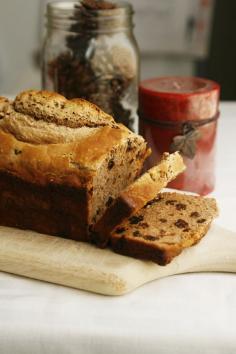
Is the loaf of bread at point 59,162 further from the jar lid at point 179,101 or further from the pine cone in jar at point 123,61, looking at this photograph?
the pine cone in jar at point 123,61

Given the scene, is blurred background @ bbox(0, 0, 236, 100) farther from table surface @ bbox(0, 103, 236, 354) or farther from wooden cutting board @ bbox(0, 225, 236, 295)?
table surface @ bbox(0, 103, 236, 354)

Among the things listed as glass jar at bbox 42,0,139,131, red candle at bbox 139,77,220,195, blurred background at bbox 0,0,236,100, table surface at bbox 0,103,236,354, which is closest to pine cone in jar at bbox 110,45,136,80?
glass jar at bbox 42,0,139,131

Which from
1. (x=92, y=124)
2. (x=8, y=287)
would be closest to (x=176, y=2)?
(x=92, y=124)

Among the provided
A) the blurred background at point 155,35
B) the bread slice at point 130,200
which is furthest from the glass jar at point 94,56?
the blurred background at point 155,35

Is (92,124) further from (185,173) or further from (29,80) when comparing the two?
(29,80)

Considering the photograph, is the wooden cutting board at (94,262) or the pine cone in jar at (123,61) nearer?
the wooden cutting board at (94,262)

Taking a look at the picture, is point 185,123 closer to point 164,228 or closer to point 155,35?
point 164,228
